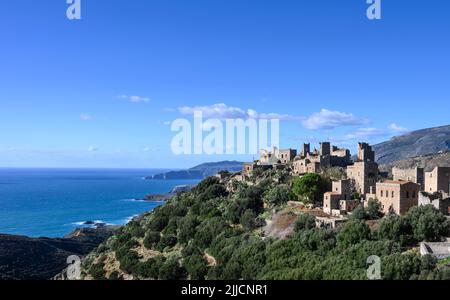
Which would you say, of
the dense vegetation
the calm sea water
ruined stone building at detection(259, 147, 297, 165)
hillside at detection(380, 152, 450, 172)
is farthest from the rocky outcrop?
hillside at detection(380, 152, 450, 172)

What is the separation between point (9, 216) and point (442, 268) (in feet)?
377

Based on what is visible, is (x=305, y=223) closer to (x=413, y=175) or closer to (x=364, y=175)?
(x=364, y=175)

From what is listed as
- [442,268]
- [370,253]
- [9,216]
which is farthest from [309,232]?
[9,216]

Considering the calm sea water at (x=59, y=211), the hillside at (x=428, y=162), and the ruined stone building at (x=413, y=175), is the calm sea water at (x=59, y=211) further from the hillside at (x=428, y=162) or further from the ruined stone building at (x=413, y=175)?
the ruined stone building at (x=413, y=175)

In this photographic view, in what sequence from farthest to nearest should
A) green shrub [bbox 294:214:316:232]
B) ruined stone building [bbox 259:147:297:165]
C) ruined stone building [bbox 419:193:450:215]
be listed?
ruined stone building [bbox 259:147:297:165] < green shrub [bbox 294:214:316:232] < ruined stone building [bbox 419:193:450:215]

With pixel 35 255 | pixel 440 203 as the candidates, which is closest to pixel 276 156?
pixel 440 203

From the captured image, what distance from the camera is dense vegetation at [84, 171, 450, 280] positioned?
2584cm

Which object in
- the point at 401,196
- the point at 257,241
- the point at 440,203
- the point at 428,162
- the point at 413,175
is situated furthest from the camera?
the point at 428,162

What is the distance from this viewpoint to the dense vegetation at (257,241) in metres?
25.8

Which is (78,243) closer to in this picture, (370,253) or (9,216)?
(9,216)

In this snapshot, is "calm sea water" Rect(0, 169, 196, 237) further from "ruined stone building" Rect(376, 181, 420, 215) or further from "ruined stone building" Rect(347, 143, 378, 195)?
"ruined stone building" Rect(376, 181, 420, 215)

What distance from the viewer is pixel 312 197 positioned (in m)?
40.4

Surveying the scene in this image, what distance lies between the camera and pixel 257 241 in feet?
114

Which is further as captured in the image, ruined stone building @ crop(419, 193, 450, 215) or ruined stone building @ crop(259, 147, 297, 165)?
ruined stone building @ crop(259, 147, 297, 165)
